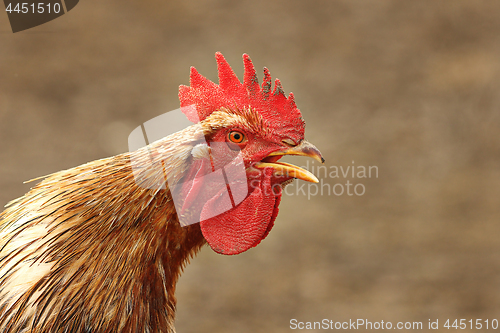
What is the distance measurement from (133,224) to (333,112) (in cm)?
393

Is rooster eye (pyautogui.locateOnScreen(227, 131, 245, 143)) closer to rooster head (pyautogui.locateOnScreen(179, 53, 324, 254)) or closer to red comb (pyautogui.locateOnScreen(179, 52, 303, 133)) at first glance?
rooster head (pyautogui.locateOnScreen(179, 53, 324, 254))

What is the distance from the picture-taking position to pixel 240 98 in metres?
2.06

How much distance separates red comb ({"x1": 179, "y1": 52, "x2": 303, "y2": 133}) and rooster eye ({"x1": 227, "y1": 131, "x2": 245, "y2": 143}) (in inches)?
6.7

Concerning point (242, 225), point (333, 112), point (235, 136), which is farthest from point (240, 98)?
point (333, 112)

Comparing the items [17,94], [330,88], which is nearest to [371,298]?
[330,88]

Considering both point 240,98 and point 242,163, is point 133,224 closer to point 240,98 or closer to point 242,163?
point 242,163

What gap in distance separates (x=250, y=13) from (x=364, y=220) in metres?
3.02

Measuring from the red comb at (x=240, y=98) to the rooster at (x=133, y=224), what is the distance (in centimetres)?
5

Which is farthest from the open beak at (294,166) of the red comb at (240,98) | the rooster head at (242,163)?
the red comb at (240,98)

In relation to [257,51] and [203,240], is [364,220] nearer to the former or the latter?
[257,51]

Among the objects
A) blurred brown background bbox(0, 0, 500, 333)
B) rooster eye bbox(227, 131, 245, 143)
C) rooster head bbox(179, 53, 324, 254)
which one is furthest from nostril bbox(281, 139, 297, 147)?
blurred brown background bbox(0, 0, 500, 333)

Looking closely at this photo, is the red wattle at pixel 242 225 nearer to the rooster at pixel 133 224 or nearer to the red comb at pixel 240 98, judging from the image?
the rooster at pixel 133 224

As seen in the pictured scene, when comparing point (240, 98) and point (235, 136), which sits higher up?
point (240, 98)

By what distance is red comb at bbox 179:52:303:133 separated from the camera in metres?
2.02
